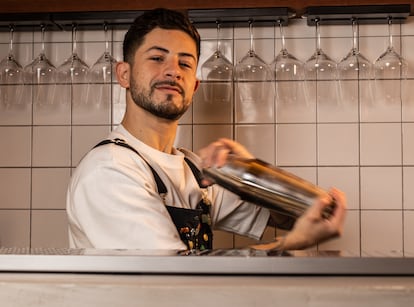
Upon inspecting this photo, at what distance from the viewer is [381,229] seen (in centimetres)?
242

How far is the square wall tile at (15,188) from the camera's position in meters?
2.51

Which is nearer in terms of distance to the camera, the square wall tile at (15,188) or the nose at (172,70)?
the nose at (172,70)

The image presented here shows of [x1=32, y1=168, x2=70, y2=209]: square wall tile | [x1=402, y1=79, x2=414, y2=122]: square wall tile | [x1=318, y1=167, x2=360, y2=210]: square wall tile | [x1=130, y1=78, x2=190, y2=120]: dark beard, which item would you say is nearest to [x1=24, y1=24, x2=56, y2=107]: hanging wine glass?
[x1=32, y1=168, x2=70, y2=209]: square wall tile

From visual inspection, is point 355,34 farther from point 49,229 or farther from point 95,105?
point 49,229

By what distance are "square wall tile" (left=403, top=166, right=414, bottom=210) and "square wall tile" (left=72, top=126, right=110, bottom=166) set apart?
1.16m

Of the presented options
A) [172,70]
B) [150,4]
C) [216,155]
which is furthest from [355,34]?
[216,155]

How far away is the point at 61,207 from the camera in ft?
8.23

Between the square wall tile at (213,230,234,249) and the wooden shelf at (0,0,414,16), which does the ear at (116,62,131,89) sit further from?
the square wall tile at (213,230,234,249)

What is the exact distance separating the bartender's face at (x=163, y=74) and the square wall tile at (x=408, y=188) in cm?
99

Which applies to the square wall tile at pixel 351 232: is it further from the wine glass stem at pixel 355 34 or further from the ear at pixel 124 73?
the ear at pixel 124 73

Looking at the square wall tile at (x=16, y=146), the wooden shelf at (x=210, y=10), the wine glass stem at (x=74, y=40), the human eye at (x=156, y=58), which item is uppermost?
the wooden shelf at (x=210, y=10)

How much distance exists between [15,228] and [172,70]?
106cm

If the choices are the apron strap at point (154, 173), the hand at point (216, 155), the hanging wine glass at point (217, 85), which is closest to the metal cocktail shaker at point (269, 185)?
the hand at point (216, 155)

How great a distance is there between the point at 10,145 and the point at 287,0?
3.99ft
